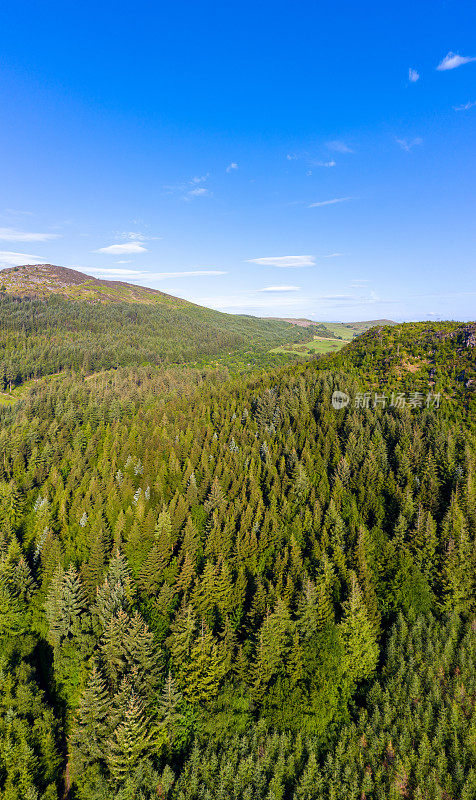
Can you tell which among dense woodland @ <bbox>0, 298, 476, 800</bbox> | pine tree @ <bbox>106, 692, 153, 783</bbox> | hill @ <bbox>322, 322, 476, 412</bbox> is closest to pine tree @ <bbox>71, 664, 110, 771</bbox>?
dense woodland @ <bbox>0, 298, 476, 800</bbox>

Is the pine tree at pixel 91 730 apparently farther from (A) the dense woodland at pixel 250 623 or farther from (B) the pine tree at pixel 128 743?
(B) the pine tree at pixel 128 743

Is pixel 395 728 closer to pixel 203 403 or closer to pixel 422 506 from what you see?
pixel 422 506

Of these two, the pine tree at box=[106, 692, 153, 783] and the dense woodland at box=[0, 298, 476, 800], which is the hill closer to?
the dense woodland at box=[0, 298, 476, 800]

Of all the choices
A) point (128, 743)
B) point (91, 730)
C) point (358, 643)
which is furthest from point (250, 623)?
point (91, 730)

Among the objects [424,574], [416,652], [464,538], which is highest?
[464,538]

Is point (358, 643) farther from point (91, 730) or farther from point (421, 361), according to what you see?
point (421, 361)

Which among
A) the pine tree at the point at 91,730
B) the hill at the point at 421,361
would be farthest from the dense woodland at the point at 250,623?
the hill at the point at 421,361

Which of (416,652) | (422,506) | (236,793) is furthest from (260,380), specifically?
(236,793)

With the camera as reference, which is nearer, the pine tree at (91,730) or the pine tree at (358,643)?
the pine tree at (91,730)

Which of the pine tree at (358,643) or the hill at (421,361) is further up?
the hill at (421,361)
